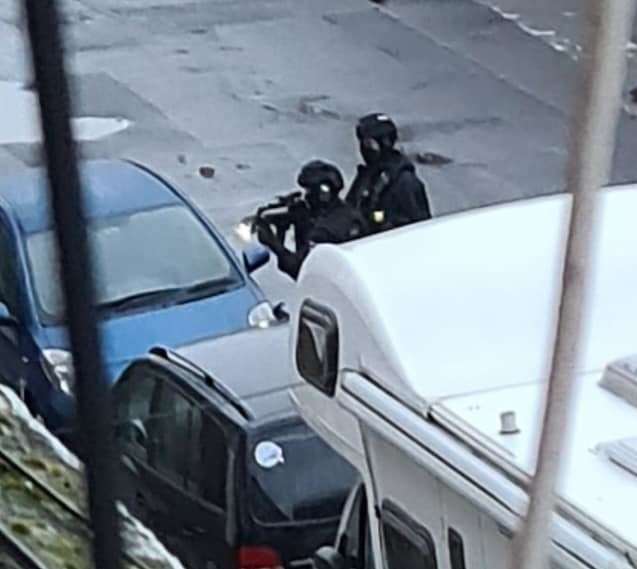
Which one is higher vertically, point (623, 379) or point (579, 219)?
point (579, 219)

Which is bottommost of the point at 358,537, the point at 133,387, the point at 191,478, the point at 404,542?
the point at 191,478

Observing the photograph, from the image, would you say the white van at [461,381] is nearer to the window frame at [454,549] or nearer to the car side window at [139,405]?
the window frame at [454,549]

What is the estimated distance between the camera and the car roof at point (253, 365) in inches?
261

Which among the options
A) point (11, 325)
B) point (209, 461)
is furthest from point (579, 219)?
point (11, 325)

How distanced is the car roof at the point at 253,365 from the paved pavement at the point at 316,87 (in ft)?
14.7

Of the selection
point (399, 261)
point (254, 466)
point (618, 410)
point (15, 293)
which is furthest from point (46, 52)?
point (15, 293)

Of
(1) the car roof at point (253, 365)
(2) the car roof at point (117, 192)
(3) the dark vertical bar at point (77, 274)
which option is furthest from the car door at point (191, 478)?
(3) the dark vertical bar at point (77, 274)

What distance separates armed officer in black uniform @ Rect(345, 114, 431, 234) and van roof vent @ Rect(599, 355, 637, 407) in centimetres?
409

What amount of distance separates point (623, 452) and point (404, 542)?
864mm

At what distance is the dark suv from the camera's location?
6.32m

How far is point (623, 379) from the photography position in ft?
14.6

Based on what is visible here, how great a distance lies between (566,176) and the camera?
1.01 metres

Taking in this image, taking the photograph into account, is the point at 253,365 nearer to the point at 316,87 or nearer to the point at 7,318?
the point at 7,318

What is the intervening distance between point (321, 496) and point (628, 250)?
5.65 feet
